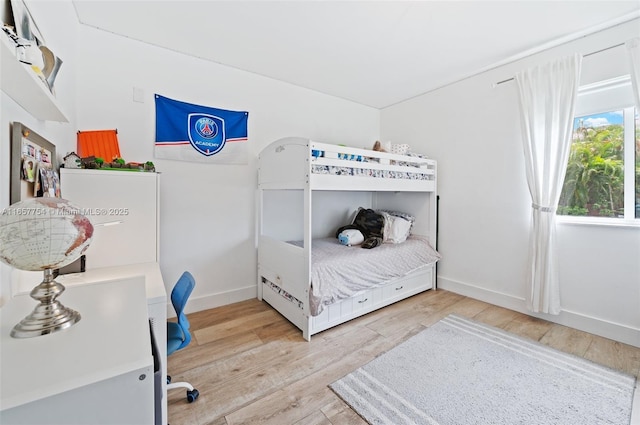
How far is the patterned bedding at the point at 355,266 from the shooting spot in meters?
2.10

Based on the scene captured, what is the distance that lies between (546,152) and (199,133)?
318cm

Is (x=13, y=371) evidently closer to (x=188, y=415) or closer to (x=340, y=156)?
(x=188, y=415)

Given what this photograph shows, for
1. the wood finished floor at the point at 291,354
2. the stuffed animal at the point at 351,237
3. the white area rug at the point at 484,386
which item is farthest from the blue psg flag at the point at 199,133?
the white area rug at the point at 484,386

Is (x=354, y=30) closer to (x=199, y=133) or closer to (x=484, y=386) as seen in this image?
(x=199, y=133)

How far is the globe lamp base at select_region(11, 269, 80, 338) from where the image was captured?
2.19 ft

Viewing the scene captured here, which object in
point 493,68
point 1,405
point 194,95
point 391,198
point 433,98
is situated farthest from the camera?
point 391,198

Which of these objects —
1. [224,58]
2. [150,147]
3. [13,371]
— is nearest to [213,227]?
[150,147]

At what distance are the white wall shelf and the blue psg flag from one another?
1108mm

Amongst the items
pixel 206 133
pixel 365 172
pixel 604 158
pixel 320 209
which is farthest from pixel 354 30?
pixel 604 158

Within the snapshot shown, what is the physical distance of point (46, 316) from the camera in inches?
27.7

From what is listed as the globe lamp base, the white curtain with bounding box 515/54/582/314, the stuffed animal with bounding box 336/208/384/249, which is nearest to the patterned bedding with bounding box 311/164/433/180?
the stuffed animal with bounding box 336/208/384/249

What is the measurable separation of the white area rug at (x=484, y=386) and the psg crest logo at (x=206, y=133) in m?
2.28

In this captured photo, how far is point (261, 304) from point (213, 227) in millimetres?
940

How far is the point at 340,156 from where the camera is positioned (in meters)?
2.29
